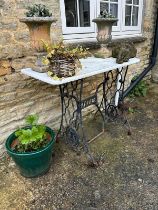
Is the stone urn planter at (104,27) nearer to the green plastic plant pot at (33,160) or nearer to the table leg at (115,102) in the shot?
the table leg at (115,102)

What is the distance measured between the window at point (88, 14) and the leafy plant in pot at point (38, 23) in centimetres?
68

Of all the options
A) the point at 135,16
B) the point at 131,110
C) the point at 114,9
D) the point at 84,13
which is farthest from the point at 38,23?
the point at 135,16

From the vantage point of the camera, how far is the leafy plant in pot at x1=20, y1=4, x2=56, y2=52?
176 cm

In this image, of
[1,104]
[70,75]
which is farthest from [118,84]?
[1,104]

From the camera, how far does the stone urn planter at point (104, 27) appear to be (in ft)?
7.86

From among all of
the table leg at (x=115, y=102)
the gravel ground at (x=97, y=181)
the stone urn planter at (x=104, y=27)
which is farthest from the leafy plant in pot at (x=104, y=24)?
the gravel ground at (x=97, y=181)

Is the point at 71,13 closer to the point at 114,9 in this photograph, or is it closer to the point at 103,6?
the point at 103,6

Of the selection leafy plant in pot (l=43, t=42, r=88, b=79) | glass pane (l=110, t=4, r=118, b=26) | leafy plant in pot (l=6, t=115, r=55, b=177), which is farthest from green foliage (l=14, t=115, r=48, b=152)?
glass pane (l=110, t=4, r=118, b=26)

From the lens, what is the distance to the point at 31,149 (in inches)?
77.8

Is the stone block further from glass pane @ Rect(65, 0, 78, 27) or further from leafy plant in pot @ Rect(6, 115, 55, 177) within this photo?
glass pane @ Rect(65, 0, 78, 27)

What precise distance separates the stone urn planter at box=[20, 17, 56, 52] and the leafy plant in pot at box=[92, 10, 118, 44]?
76 cm

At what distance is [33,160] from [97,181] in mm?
685

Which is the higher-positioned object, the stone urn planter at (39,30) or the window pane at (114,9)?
the window pane at (114,9)

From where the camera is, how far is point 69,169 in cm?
222
